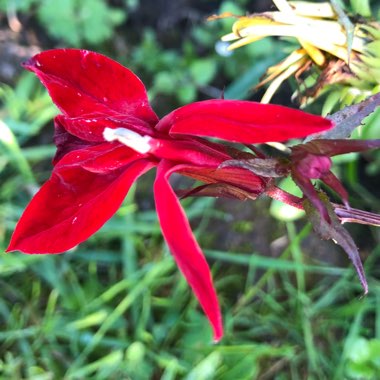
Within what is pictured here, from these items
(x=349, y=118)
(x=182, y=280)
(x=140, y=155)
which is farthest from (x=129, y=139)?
(x=182, y=280)

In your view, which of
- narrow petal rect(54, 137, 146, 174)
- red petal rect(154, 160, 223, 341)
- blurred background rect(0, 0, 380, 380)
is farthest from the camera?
blurred background rect(0, 0, 380, 380)

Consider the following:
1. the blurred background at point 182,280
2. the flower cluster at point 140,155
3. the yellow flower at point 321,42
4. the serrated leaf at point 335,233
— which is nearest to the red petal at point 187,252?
the flower cluster at point 140,155

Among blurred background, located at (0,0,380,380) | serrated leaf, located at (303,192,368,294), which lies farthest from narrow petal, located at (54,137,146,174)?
blurred background, located at (0,0,380,380)

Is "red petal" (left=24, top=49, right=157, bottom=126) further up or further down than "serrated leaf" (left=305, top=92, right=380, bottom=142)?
further up

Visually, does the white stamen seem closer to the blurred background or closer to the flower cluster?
the flower cluster

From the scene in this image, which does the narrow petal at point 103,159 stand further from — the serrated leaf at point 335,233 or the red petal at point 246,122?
the serrated leaf at point 335,233

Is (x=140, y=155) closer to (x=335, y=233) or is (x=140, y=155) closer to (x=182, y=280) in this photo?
(x=335, y=233)

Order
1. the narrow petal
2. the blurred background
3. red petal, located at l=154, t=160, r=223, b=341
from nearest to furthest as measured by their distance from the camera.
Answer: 1. red petal, located at l=154, t=160, r=223, b=341
2. the narrow petal
3. the blurred background

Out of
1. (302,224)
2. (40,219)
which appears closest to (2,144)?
(302,224)
